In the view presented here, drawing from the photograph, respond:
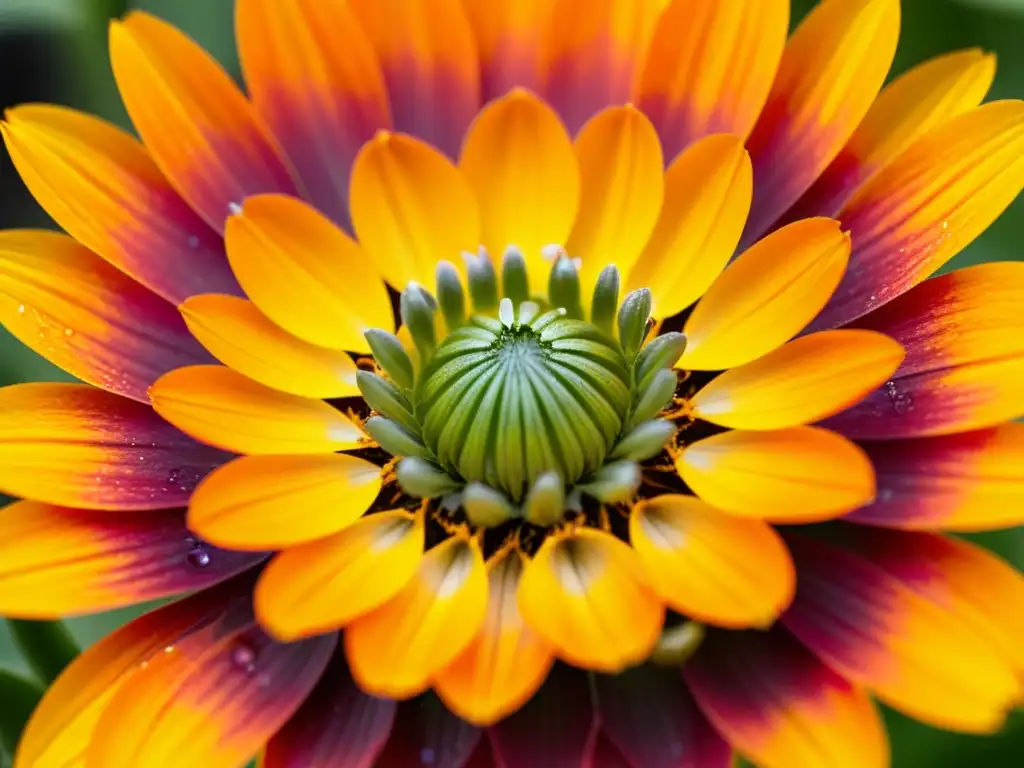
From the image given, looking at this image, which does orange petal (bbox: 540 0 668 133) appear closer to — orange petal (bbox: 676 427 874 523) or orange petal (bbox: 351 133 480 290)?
orange petal (bbox: 351 133 480 290)

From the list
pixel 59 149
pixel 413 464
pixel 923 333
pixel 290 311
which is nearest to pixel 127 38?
pixel 59 149

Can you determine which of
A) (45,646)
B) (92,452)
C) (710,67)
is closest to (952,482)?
(710,67)

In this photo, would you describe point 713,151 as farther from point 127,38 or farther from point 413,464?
point 127,38

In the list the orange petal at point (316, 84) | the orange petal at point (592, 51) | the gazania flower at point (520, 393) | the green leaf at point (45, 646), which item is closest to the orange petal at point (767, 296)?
the gazania flower at point (520, 393)

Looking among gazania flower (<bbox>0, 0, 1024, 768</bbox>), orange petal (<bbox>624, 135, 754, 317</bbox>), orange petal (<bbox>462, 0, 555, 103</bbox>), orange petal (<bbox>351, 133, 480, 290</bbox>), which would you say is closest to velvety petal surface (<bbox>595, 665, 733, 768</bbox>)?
gazania flower (<bbox>0, 0, 1024, 768</bbox>)

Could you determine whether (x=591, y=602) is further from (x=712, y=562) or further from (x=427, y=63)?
(x=427, y=63)

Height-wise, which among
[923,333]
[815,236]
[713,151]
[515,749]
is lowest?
[515,749]
